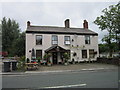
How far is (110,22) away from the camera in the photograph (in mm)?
18562

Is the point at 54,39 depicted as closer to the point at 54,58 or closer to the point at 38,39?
the point at 38,39

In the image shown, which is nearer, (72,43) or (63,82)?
(63,82)

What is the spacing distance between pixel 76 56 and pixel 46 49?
6.17 metres

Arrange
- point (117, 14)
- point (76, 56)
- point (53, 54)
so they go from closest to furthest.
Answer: point (117, 14), point (53, 54), point (76, 56)

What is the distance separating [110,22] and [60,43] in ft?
33.0

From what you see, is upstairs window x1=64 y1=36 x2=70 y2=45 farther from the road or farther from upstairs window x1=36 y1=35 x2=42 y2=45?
the road

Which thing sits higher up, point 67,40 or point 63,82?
point 67,40

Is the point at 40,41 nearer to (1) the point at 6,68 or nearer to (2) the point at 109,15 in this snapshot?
(1) the point at 6,68

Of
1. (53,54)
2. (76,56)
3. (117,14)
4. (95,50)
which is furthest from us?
(95,50)

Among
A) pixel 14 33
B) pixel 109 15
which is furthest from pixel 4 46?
pixel 109 15

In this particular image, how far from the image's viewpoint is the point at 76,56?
65.8 feet

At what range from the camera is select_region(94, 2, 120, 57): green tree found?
693 inches

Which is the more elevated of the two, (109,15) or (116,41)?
(109,15)

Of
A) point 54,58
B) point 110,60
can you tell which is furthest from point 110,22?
point 54,58
